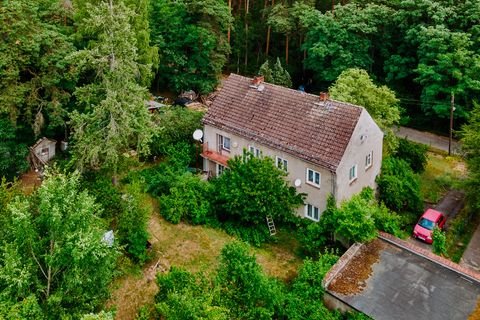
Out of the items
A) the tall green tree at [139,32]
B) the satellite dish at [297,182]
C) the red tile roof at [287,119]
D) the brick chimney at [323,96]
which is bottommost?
the satellite dish at [297,182]

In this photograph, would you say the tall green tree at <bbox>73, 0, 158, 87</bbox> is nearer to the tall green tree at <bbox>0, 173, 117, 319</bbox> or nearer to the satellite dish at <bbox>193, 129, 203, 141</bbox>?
the satellite dish at <bbox>193, 129, 203, 141</bbox>

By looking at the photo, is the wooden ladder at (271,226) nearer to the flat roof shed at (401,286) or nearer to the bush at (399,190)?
the flat roof shed at (401,286)

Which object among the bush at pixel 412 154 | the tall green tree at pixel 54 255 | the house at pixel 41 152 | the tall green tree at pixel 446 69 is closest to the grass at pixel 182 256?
the tall green tree at pixel 54 255

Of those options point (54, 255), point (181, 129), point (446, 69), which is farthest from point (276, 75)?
point (54, 255)

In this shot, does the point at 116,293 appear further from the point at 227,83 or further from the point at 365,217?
the point at 227,83

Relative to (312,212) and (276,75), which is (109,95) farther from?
(276,75)

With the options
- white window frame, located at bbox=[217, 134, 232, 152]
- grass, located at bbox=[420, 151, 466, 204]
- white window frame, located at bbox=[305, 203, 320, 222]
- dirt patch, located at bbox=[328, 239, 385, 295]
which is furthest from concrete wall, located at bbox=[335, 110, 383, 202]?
white window frame, located at bbox=[217, 134, 232, 152]
